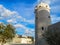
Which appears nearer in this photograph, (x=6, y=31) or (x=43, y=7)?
A: (x=43, y=7)

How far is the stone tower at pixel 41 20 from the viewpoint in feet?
107

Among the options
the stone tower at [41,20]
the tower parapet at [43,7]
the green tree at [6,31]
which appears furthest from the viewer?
the green tree at [6,31]

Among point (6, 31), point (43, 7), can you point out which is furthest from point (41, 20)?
point (6, 31)

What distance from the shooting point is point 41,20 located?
32.9 m

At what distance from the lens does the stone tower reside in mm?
32656

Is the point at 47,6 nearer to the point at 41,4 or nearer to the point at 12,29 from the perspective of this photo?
the point at 41,4

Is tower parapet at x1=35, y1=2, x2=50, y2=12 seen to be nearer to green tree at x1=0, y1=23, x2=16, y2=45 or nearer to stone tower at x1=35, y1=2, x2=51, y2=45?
stone tower at x1=35, y1=2, x2=51, y2=45

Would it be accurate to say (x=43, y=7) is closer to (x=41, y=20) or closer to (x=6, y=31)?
(x=41, y=20)

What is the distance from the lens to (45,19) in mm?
32812

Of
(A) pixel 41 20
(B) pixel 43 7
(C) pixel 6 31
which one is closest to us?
(A) pixel 41 20

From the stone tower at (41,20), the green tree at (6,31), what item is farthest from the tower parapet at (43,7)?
the green tree at (6,31)

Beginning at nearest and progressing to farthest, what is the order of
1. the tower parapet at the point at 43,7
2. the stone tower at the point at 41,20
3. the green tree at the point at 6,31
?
the stone tower at the point at 41,20 < the tower parapet at the point at 43,7 < the green tree at the point at 6,31

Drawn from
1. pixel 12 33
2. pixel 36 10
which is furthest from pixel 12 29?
pixel 36 10

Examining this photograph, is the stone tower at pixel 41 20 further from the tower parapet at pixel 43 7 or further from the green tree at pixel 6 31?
the green tree at pixel 6 31
